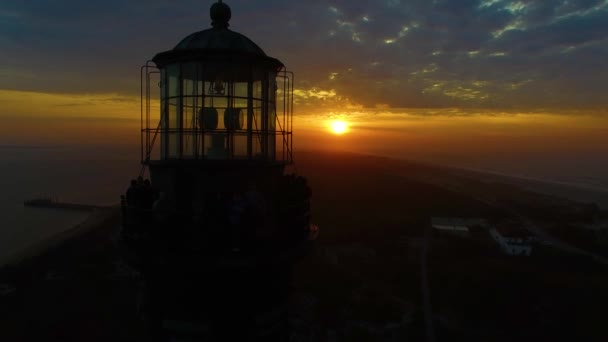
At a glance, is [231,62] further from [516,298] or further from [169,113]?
[516,298]

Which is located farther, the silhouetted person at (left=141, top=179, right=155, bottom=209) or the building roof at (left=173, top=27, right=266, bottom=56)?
the building roof at (left=173, top=27, right=266, bottom=56)

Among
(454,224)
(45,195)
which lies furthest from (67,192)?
(454,224)

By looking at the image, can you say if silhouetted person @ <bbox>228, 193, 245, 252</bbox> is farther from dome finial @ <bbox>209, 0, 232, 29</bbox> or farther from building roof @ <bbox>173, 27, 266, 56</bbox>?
dome finial @ <bbox>209, 0, 232, 29</bbox>

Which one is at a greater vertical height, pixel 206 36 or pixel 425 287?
pixel 206 36

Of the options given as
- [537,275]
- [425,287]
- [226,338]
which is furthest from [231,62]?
[537,275]

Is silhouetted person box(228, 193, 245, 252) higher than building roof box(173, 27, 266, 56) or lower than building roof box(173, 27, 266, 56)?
lower

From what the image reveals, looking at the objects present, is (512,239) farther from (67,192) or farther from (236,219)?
(67,192)

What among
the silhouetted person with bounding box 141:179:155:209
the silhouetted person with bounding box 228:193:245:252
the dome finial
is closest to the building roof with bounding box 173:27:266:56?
the dome finial
